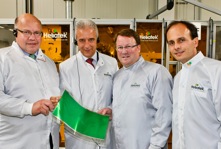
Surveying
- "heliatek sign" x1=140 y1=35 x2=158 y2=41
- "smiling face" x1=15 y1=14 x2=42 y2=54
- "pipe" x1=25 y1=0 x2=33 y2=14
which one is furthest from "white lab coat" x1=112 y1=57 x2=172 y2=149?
"pipe" x1=25 y1=0 x2=33 y2=14

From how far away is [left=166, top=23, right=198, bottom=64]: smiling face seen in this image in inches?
73.8

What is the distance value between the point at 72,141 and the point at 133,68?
0.88 m

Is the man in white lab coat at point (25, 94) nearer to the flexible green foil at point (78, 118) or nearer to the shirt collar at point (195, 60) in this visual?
the flexible green foil at point (78, 118)

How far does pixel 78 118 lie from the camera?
184 centimetres

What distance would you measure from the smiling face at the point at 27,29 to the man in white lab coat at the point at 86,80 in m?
0.43

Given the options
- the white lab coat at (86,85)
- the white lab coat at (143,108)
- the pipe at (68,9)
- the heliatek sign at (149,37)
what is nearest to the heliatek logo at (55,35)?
the pipe at (68,9)

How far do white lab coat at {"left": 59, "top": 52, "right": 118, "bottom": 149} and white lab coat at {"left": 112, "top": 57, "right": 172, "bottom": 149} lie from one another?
197mm

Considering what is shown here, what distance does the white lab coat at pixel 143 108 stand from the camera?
2.01 metres

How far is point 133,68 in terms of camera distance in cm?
225

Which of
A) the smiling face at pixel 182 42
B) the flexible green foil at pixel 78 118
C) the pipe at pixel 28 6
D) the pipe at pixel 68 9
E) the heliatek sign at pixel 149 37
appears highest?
the pipe at pixel 28 6

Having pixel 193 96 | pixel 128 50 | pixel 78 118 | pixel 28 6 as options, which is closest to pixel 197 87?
pixel 193 96

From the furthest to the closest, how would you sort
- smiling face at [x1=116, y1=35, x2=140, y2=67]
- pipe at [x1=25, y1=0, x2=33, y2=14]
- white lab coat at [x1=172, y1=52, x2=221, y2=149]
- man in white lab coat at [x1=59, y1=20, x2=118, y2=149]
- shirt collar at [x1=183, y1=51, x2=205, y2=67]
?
1. pipe at [x1=25, y1=0, x2=33, y2=14]
2. man in white lab coat at [x1=59, y1=20, x2=118, y2=149]
3. smiling face at [x1=116, y1=35, x2=140, y2=67]
4. shirt collar at [x1=183, y1=51, x2=205, y2=67]
5. white lab coat at [x1=172, y1=52, x2=221, y2=149]

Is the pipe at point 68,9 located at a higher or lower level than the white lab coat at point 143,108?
higher

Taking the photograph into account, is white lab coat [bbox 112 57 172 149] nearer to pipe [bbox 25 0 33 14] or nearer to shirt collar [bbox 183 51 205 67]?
shirt collar [bbox 183 51 205 67]
